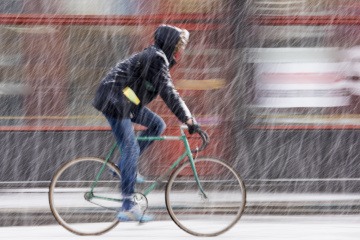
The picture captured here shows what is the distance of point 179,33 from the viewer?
6398 millimetres

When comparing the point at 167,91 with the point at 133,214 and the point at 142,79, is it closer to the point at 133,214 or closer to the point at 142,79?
the point at 142,79

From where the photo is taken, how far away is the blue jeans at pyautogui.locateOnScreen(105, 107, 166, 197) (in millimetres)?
6434

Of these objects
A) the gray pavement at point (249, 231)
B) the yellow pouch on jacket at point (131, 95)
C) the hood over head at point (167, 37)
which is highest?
the hood over head at point (167, 37)

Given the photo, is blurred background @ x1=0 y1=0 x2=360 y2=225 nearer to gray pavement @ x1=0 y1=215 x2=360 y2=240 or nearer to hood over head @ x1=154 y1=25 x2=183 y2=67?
gray pavement @ x1=0 y1=215 x2=360 y2=240

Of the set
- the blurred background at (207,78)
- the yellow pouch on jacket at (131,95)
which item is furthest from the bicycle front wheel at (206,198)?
the blurred background at (207,78)

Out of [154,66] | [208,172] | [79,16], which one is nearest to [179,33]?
[154,66]

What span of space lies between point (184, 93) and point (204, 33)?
2.02 ft

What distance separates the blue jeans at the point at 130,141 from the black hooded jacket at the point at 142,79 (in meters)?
0.06

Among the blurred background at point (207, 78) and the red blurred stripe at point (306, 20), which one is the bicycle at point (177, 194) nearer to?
the blurred background at point (207, 78)

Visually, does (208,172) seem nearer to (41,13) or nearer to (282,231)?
(282,231)

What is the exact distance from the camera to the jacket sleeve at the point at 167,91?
6.28 metres

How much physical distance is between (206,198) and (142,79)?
1.05 m

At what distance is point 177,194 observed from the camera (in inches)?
263

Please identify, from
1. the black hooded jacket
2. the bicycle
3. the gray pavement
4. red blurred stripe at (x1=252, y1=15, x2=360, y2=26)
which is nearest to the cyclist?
the black hooded jacket
